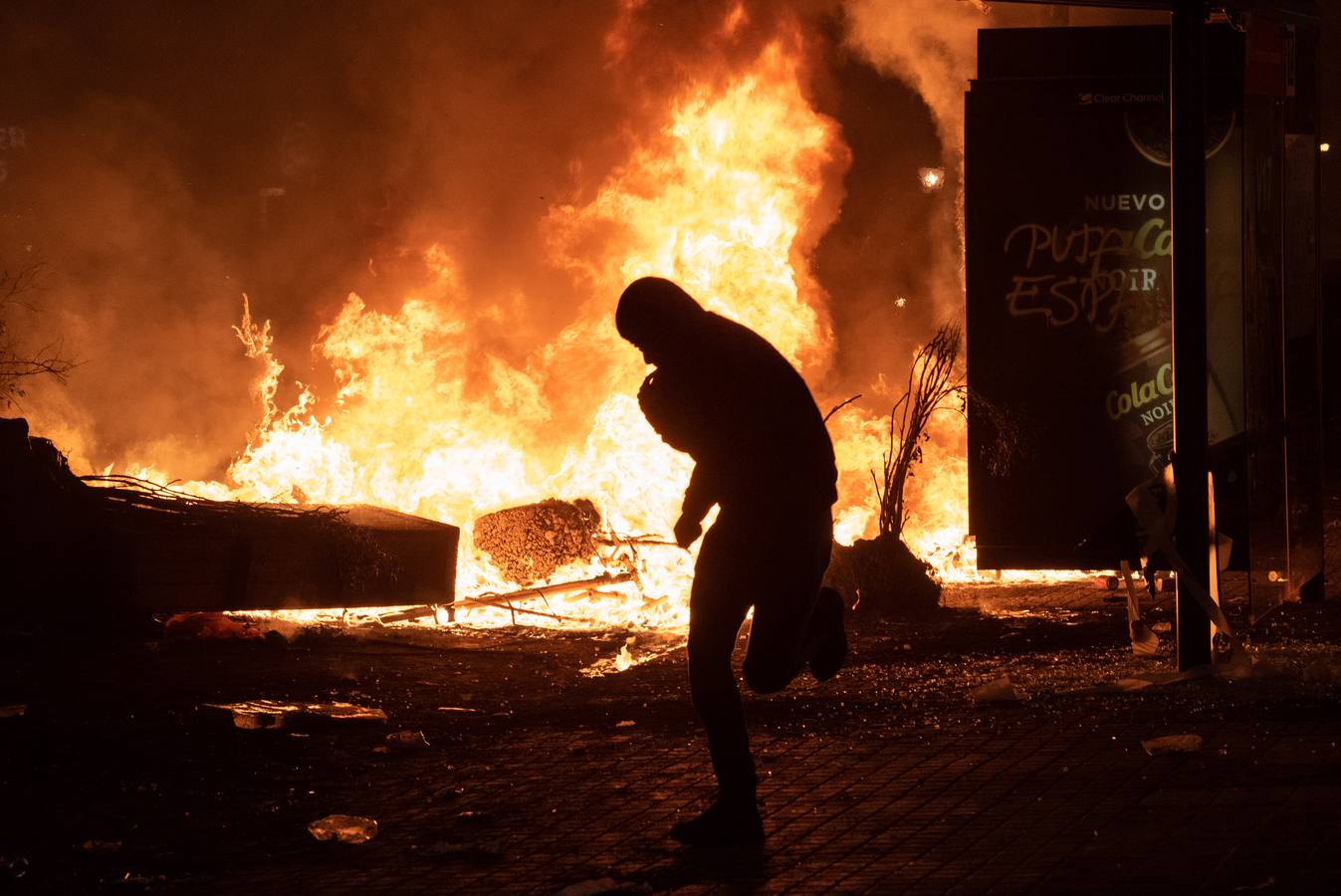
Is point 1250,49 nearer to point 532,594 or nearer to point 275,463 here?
point 532,594

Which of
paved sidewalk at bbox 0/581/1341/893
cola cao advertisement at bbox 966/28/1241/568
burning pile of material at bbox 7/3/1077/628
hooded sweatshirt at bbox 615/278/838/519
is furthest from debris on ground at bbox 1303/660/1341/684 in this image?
burning pile of material at bbox 7/3/1077/628

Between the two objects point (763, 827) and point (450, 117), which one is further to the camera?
point (450, 117)

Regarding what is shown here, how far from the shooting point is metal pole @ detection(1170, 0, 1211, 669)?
7555 mm

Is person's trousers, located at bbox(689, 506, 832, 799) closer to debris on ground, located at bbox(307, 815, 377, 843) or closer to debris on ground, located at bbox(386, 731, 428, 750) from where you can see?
debris on ground, located at bbox(307, 815, 377, 843)

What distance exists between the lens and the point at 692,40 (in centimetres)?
1636

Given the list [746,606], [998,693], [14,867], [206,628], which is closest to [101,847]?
[14,867]

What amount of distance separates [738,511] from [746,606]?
0.31 meters

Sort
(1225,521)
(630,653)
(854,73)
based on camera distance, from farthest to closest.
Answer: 1. (854,73)
2. (630,653)
3. (1225,521)

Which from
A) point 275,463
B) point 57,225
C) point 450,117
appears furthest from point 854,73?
point 275,463

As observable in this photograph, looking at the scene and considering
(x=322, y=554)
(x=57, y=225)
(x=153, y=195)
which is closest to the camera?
(x=322, y=554)

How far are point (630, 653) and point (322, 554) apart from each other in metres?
2.32

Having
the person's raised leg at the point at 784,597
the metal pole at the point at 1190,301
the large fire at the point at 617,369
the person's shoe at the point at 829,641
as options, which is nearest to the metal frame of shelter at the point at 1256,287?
the metal pole at the point at 1190,301

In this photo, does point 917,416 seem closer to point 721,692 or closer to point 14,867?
point 721,692

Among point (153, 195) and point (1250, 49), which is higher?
point (153, 195)
